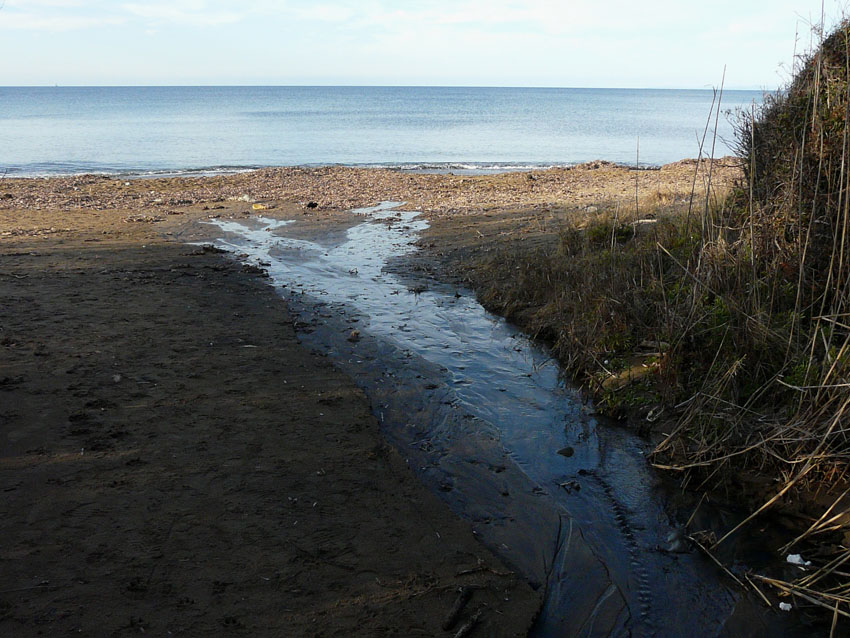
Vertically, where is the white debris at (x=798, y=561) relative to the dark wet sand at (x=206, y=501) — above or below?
below

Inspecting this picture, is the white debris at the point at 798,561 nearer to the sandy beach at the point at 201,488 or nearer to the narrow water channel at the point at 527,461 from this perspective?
the narrow water channel at the point at 527,461

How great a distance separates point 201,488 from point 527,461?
276 cm

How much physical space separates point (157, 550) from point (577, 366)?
5.16 metres

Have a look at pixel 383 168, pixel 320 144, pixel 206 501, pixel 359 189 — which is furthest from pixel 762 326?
pixel 320 144

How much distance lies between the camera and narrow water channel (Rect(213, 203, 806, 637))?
4.19 meters

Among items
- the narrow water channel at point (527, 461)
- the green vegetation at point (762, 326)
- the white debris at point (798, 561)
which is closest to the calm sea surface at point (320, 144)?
the narrow water channel at point (527, 461)

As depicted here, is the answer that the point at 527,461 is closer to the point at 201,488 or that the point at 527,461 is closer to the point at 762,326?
the point at 762,326

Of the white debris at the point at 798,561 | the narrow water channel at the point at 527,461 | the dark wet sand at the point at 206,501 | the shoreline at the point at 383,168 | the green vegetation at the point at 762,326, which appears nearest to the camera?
the dark wet sand at the point at 206,501

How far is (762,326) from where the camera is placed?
571 cm

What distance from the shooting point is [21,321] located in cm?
800

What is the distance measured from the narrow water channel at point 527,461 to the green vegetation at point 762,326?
434mm

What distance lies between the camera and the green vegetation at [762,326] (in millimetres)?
4863

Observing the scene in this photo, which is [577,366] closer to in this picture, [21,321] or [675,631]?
[675,631]

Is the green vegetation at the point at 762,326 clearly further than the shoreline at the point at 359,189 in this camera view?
No
